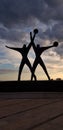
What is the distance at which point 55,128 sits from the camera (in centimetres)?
330

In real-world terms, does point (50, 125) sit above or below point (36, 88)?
below

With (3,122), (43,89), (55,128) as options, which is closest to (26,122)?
(3,122)

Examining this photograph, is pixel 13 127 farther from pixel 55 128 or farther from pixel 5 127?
pixel 55 128

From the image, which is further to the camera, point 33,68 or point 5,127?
point 33,68

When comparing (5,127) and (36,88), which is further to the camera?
(36,88)

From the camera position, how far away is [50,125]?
138 inches

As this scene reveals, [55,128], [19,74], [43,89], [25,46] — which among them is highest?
[25,46]

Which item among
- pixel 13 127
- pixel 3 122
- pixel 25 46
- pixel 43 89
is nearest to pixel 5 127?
pixel 13 127

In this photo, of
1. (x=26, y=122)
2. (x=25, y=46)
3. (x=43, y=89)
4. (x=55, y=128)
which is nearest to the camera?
(x=55, y=128)

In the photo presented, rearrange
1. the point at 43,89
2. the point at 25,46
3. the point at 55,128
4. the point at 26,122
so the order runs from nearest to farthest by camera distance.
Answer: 1. the point at 55,128
2. the point at 26,122
3. the point at 43,89
4. the point at 25,46

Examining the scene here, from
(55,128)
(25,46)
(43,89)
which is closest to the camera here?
(55,128)

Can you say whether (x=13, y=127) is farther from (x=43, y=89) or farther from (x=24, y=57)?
(x=24, y=57)

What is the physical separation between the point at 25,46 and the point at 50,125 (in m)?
33.9

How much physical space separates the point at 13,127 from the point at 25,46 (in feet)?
112
